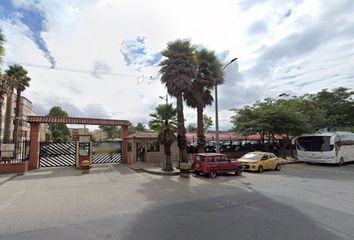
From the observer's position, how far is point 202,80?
20.0 metres

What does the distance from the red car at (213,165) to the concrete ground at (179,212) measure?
2903 millimetres

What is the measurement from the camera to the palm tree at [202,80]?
20.0 metres

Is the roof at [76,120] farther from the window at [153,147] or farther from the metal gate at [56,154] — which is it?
the window at [153,147]

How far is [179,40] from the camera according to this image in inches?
702

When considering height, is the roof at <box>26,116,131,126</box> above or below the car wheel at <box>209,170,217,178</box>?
above

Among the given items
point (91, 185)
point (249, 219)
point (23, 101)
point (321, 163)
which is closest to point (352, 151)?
point (321, 163)

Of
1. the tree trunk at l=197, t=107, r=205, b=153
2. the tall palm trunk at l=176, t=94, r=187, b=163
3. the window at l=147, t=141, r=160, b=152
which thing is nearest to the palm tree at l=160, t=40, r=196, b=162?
the tall palm trunk at l=176, t=94, r=187, b=163

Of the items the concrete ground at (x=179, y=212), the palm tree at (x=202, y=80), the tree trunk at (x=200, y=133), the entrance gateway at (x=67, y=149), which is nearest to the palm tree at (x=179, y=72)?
the palm tree at (x=202, y=80)

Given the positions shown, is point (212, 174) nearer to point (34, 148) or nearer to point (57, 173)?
point (57, 173)

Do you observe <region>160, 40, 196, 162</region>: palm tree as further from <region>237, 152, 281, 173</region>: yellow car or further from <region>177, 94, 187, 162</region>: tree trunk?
<region>237, 152, 281, 173</region>: yellow car

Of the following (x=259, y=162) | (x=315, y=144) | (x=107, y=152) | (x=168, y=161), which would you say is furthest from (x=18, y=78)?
(x=315, y=144)

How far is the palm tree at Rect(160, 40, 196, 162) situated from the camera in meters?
17.3

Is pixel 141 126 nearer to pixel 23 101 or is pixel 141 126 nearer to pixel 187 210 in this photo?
pixel 23 101

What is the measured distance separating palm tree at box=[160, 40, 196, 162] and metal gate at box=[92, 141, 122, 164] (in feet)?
26.5
